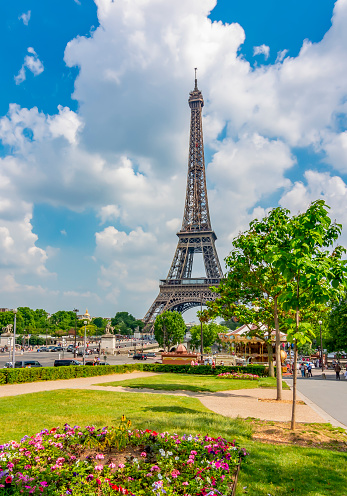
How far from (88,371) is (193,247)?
7301 cm

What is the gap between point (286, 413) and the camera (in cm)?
1523

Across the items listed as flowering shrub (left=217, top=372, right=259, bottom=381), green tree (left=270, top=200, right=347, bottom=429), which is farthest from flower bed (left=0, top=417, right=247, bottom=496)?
flowering shrub (left=217, top=372, right=259, bottom=381)

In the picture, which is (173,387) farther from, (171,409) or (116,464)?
(116,464)

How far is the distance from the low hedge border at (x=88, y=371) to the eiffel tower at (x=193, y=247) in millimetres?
52195

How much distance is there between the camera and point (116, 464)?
730 cm

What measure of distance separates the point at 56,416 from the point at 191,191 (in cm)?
9562

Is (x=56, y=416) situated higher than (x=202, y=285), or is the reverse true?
(x=202, y=285)

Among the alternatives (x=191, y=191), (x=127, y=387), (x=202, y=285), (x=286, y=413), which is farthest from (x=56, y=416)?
(x=191, y=191)

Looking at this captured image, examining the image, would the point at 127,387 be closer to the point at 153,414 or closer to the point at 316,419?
the point at 153,414

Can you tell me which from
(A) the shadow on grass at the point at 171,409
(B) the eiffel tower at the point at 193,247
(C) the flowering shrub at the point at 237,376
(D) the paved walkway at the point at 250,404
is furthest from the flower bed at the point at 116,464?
(B) the eiffel tower at the point at 193,247

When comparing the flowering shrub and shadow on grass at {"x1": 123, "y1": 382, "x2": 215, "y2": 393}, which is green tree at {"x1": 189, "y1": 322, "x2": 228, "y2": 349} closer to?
the flowering shrub

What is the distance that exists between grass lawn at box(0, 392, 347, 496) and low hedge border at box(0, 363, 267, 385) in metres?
6.49

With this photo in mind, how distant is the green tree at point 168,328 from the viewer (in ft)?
264

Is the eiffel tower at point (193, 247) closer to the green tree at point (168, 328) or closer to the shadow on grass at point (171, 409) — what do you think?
the green tree at point (168, 328)
